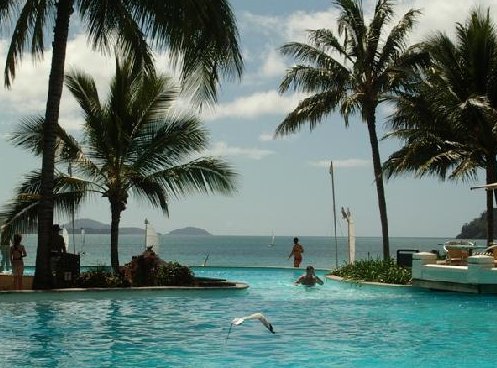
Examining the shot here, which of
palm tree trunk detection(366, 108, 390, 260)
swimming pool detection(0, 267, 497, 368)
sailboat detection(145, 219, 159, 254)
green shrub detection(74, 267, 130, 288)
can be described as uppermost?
palm tree trunk detection(366, 108, 390, 260)

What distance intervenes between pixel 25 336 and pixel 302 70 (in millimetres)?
16788

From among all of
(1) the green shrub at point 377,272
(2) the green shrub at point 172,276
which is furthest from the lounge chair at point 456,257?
(2) the green shrub at point 172,276

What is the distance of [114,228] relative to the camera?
21375 millimetres

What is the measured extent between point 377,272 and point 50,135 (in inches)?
436

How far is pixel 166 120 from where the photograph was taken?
2169 centimetres

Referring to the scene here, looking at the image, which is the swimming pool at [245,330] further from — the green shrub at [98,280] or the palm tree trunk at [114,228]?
the palm tree trunk at [114,228]

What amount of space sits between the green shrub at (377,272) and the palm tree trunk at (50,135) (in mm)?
10149

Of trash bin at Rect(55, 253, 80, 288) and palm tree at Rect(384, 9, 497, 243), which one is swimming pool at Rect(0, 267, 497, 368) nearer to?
trash bin at Rect(55, 253, 80, 288)

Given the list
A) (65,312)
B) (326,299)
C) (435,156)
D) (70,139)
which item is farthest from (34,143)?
(435,156)

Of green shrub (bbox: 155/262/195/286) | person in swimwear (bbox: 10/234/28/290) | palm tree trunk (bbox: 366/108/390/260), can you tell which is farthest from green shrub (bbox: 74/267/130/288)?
palm tree trunk (bbox: 366/108/390/260)

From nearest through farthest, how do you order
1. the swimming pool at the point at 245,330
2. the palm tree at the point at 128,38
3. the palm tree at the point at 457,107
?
the swimming pool at the point at 245,330 < the palm tree at the point at 128,38 < the palm tree at the point at 457,107

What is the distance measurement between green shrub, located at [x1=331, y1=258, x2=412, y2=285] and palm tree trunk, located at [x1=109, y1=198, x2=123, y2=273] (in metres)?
7.76

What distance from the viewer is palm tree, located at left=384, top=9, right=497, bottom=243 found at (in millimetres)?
24781

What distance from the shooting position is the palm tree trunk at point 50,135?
17.8 metres
